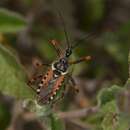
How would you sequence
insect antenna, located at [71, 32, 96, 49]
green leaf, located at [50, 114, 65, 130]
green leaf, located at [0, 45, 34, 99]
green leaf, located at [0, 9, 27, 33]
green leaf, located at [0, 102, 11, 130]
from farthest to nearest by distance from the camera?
insect antenna, located at [71, 32, 96, 49]
green leaf, located at [0, 102, 11, 130]
green leaf, located at [0, 9, 27, 33]
green leaf, located at [0, 45, 34, 99]
green leaf, located at [50, 114, 65, 130]

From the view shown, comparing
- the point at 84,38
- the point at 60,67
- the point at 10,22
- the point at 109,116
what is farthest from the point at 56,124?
the point at 84,38

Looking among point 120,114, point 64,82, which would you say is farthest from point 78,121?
point 120,114

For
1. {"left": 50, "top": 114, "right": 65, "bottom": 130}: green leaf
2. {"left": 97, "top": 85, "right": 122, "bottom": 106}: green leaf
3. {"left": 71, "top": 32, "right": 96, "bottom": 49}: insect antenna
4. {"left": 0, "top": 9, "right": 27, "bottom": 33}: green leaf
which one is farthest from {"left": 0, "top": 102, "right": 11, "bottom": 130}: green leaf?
{"left": 97, "top": 85, "right": 122, "bottom": 106}: green leaf

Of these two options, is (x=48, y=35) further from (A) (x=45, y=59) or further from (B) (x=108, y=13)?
(B) (x=108, y=13)

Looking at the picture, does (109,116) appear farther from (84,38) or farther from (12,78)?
(84,38)

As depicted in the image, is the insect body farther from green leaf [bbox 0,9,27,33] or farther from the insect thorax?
green leaf [bbox 0,9,27,33]

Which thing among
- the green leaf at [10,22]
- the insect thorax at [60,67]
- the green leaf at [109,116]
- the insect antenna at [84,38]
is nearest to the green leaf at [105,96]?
the green leaf at [109,116]
